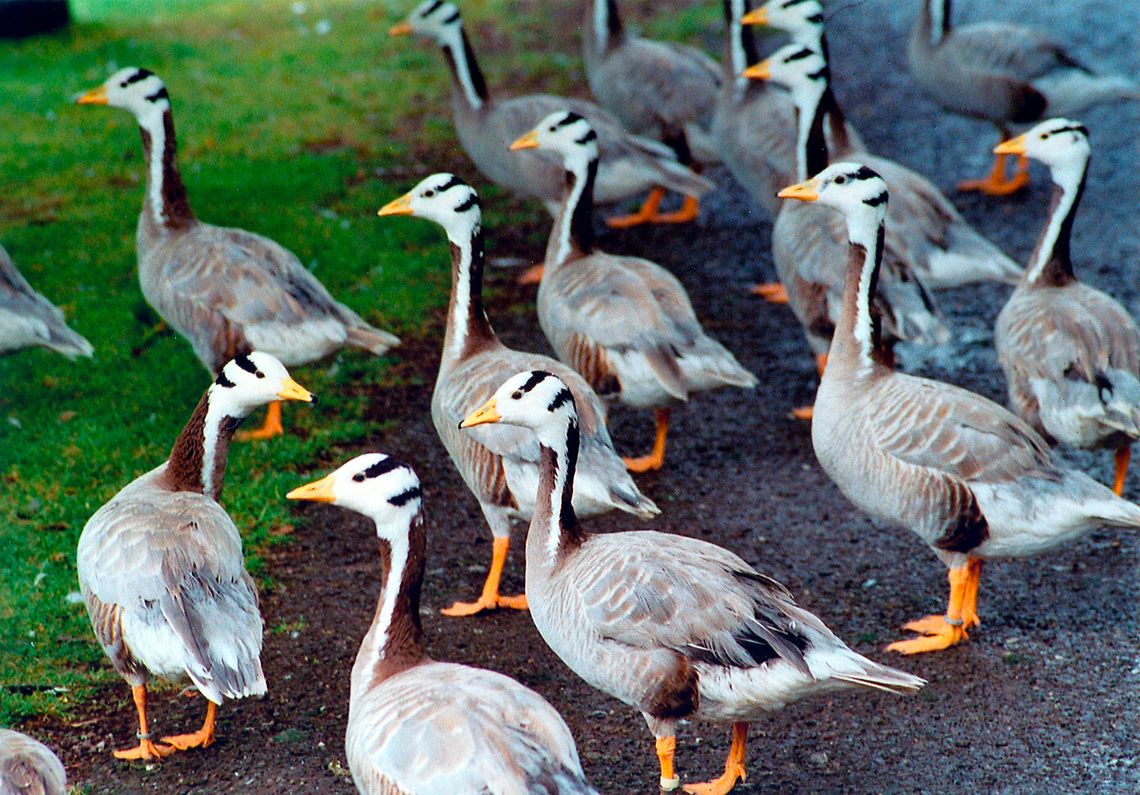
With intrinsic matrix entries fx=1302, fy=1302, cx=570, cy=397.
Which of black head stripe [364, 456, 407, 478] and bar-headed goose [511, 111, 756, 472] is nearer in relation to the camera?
black head stripe [364, 456, 407, 478]

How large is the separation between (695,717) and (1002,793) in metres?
1.22

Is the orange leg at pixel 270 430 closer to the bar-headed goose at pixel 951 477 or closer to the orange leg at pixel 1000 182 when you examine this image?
the bar-headed goose at pixel 951 477

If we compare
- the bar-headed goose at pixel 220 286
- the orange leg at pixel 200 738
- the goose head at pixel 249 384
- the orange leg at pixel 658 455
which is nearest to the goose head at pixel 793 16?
the orange leg at pixel 658 455

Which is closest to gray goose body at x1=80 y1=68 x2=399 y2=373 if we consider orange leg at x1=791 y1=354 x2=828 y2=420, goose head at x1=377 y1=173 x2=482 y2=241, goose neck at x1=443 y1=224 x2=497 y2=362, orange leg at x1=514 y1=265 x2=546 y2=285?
goose neck at x1=443 y1=224 x2=497 y2=362

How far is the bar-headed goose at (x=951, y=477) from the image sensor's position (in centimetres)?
593

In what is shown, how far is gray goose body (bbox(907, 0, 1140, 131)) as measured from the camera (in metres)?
11.5

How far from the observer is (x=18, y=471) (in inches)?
299

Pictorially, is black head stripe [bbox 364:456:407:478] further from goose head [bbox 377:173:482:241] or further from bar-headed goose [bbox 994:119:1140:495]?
bar-headed goose [bbox 994:119:1140:495]

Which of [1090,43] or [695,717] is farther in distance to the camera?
[1090,43]

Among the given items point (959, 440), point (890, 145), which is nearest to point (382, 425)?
point (959, 440)

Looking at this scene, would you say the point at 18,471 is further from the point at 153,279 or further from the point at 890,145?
the point at 890,145

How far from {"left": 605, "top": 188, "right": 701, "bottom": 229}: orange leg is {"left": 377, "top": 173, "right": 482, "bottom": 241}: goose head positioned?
483 cm

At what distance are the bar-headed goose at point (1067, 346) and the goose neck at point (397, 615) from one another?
3771 millimetres

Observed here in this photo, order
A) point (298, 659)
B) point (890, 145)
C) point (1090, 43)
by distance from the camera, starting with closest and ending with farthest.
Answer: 1. point (298, 659)
2. point (890, 145)
3. point (1090, 43)
